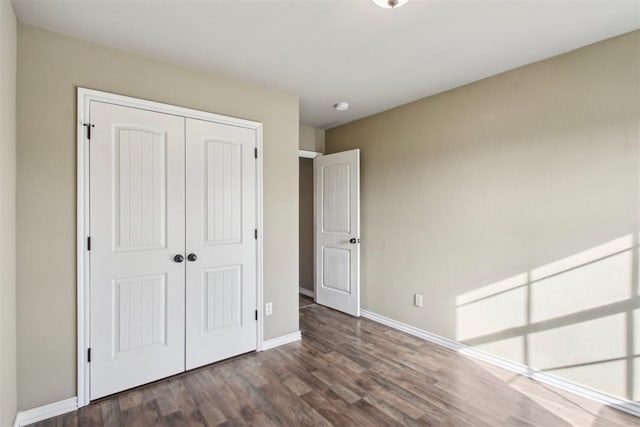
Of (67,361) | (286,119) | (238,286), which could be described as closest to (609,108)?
(286,119)

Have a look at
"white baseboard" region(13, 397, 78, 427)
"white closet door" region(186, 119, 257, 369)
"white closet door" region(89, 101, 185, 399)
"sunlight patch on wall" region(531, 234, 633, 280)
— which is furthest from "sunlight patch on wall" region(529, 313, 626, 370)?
"white baseboard" region(13, 397, 78, 427)

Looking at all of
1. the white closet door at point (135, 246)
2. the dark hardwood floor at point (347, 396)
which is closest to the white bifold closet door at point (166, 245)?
the white closet door at point (135, 246)

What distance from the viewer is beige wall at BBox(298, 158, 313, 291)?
4.75m

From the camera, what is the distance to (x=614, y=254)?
2.00 m

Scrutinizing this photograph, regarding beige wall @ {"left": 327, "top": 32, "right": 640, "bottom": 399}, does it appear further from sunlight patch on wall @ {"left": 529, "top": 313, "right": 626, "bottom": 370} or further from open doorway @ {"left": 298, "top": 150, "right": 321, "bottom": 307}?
open doorway @ {"left": 298, "top": 150, "right": 321, "bottom": 307}

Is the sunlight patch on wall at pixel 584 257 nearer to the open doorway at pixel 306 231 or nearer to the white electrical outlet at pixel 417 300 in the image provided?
the white electrical outlet at pixel 417 300

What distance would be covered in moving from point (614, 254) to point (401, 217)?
1729mm

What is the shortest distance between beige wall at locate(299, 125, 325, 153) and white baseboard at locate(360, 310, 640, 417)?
2.40 metres

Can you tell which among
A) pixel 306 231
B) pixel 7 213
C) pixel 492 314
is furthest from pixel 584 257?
pixel 7 213

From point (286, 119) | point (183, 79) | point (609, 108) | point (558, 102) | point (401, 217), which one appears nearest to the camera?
point (609, 108)

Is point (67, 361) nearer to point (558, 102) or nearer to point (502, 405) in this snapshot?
point (502, 405)

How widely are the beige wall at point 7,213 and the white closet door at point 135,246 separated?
0.38 metres

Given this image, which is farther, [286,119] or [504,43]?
[286,119]

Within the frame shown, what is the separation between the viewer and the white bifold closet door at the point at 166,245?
2074mm
